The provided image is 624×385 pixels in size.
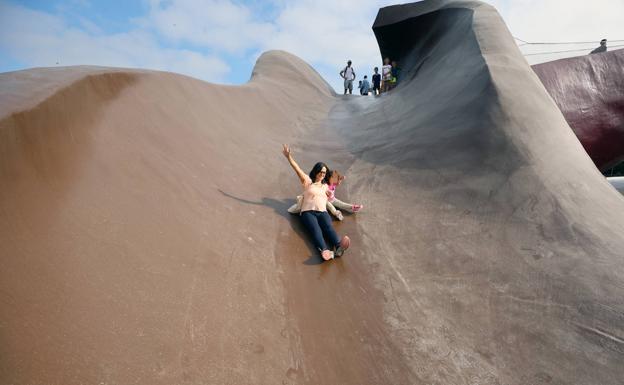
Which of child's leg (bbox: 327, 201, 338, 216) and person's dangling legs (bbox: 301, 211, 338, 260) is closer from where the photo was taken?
person's dangling legs (bbox: 301, 211, 338, 260)

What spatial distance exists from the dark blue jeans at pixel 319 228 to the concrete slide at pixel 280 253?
0.48 feet

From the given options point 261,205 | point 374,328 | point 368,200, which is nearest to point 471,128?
point 368,200

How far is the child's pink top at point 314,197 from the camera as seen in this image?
3443mm

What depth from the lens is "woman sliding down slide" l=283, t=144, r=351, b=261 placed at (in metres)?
3.07

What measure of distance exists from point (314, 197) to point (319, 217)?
0.19 metres

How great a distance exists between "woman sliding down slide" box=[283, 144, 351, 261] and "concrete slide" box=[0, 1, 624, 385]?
153mm

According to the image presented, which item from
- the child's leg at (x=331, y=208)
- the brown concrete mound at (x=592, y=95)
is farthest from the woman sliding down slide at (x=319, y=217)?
the brown concrete mound at (x=592, y=95)

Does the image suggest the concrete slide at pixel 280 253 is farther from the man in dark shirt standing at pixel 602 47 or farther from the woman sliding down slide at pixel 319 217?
the man in dark shirt standing at pixel 602 47

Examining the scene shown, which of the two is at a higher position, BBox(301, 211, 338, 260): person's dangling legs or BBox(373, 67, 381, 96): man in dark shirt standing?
BBox(373, 67, 381, 96): man in dark shirt standing

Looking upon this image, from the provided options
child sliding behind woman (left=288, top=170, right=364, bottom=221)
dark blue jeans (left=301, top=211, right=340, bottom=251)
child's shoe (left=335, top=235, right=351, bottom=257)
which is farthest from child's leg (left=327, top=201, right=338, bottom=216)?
child's shoe (left=335, top=235, right=351, bottom=257)

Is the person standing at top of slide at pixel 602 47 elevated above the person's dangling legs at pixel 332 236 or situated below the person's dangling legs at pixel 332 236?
above

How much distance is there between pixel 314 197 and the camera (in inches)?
137

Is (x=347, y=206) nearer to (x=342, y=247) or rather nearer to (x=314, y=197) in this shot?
(x=314, y=197)

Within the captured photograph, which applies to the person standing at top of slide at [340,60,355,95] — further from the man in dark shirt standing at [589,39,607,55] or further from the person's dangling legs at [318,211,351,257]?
the person's dangling legs at [318,211,351,257]
